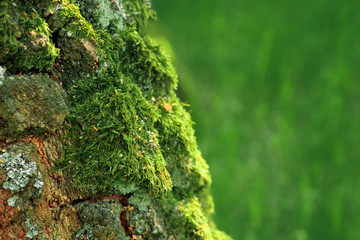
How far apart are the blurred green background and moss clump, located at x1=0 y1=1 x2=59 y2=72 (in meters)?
3.07

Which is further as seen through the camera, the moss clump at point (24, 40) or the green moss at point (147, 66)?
the green moss at point (147, 66)

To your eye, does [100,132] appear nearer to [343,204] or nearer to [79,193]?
[79,193]

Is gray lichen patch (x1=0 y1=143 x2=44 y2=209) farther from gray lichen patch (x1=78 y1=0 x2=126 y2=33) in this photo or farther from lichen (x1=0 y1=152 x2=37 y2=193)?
gray lichen patch (x1=78 y1=0 x2=126 y2=33)

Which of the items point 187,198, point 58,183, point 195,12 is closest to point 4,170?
point 58,183

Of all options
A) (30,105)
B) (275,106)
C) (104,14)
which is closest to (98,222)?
(30,105)

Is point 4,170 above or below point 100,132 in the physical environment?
below

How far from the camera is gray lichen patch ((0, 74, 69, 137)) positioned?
109 centimetres

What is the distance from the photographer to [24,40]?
1.11m

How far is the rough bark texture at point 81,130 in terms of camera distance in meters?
1.10

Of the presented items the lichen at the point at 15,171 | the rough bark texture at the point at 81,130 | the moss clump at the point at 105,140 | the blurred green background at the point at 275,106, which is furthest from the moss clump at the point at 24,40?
the blurred green background at the point at 275,106

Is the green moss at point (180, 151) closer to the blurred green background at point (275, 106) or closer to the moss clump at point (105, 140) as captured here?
the moss clump at point (105, 140)

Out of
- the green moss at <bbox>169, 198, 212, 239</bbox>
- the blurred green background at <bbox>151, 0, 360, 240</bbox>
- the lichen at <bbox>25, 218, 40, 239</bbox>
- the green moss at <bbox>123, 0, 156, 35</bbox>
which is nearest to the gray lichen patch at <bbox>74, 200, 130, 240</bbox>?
the lichen at <bbox>25, 218, 40, 239</bbox>

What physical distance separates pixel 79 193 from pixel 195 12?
438cm

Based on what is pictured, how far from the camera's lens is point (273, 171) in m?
4.55
